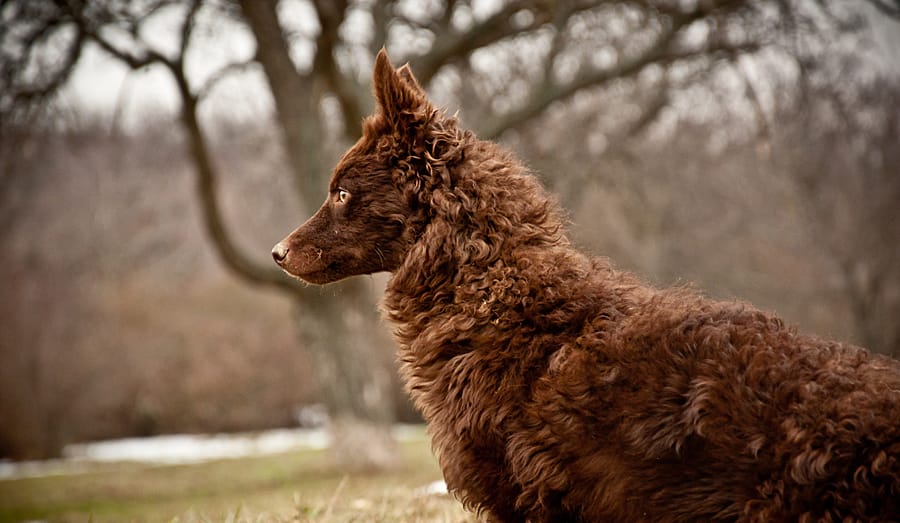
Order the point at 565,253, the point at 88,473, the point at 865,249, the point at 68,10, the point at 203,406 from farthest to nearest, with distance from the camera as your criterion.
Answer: the point at 203,406 → the point at 865,249 → the point at 88,473 → the point at 68,10 → the point at 565,253

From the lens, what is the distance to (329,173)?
1459 cm

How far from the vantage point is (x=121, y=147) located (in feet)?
81.8

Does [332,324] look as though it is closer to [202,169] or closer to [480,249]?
[202,169]

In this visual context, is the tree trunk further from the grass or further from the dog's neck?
the dog's neck

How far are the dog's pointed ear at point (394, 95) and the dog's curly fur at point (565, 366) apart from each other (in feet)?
0.03

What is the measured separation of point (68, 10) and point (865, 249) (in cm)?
1862

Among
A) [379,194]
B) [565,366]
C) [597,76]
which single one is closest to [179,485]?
[597,76]

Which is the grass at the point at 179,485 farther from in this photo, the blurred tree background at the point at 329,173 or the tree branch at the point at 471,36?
the tree branch at the point at 471,36

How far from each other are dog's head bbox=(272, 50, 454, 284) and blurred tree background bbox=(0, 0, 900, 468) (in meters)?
1.03

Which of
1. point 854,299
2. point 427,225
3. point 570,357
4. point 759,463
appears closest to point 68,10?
point 427,225

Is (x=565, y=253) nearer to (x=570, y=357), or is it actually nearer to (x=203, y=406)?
(x=570, y=357)

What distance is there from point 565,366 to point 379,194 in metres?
1.40

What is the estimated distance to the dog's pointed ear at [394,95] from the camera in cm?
440

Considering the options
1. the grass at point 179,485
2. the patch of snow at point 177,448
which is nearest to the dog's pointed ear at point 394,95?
the grass at point 179,485
